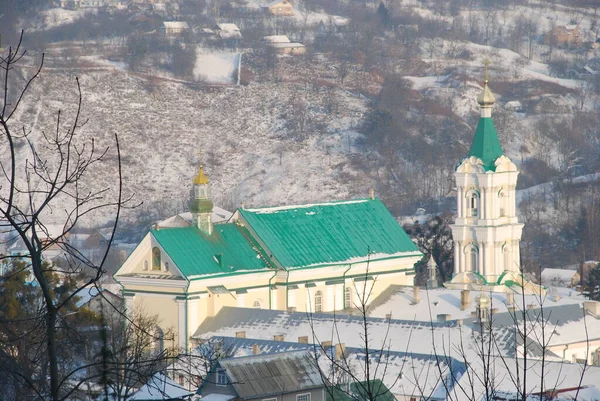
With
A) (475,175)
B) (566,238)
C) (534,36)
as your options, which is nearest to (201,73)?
(534,36)

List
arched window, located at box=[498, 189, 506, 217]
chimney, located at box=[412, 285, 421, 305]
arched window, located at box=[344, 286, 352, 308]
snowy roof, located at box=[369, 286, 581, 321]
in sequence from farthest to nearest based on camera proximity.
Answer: arched window, located at box=[498, 189, 506, 217] → arched window, located at box=[344, 286, 352, 308] → chimney, located at box=[412, 285, 421, 305] → snowy roof, located at box=[369, 286, 581, 321]

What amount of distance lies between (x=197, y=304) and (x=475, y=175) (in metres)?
12.9

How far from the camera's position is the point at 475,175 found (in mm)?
56094

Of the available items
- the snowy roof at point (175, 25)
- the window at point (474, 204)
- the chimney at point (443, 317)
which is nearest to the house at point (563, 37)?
the snowy roof at point (175, 25)

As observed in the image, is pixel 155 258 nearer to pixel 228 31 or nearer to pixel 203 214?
pixel 203 214

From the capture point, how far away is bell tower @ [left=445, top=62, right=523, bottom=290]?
184 feet

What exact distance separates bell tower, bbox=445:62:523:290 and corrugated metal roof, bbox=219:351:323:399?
23922 mm

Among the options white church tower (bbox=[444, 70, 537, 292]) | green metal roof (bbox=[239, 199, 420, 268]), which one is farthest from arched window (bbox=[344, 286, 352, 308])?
white church tower (bbox=[444, 70, 537, 292])

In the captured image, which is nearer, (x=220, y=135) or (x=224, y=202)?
(x=224, y=202)

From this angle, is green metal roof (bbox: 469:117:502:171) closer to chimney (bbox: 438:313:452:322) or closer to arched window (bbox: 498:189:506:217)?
arched window (bbox: 498:189:506:217)

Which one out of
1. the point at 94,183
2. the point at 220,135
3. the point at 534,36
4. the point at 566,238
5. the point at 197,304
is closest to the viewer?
the point at 197,304

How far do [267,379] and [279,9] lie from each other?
425 ft

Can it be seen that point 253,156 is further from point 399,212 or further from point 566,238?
point 566,238

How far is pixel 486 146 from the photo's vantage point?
56.6 m
